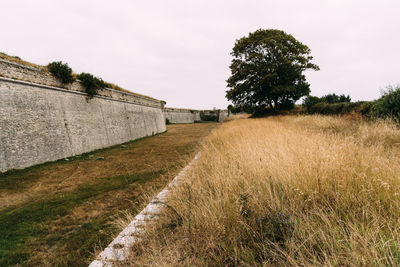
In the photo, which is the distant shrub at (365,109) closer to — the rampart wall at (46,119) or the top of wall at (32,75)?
the rampart wall at (46,119)

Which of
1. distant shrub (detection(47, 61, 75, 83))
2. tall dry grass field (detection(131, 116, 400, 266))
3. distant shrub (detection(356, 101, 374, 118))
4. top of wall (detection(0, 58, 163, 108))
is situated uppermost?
distant shrub (detection(47, 61, 75, 83))

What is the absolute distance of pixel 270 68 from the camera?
18250 mm

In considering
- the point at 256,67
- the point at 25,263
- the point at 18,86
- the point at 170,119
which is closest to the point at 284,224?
the point at 25,263

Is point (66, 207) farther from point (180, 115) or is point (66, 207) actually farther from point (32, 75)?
point (180, 115)

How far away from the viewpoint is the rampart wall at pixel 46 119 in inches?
276

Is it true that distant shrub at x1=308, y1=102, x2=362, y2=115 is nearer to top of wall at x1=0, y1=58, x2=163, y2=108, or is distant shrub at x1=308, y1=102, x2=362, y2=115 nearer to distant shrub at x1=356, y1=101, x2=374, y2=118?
distant shrub at x1=356, y1=101, x2=374, y2=118

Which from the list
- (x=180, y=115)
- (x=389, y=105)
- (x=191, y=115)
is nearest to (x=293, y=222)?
(x=389, y=105)

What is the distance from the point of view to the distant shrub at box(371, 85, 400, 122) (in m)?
6.21

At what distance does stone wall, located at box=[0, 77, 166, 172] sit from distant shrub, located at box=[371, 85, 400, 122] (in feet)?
46.3

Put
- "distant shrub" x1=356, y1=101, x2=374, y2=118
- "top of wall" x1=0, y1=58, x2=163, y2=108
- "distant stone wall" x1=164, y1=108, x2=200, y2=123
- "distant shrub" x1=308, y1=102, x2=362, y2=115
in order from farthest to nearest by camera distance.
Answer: "distant stone wall" x1=164, y1=108, x2=200, y2=123 < "distant shrub" x1=308, y1=102, x2=362, y2=115 < "distant shrub" x1=356, y1=101, x2=374, y2=118 < "top of wall" x1=0, y1=58, x2=163, y2=108

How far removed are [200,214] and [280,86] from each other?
1851 centimetres

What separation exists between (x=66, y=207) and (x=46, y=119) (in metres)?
6.89

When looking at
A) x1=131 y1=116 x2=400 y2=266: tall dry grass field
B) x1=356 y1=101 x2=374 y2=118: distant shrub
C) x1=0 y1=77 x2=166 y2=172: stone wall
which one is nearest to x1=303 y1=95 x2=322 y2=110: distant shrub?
x1=356 y1=101 x2=374 y2=118: distant shrub

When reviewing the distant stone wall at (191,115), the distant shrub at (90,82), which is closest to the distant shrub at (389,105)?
the distant shrub at (90,82)
